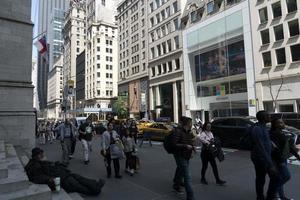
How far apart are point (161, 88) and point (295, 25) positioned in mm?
26358

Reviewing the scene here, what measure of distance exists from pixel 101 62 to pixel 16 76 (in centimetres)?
8680

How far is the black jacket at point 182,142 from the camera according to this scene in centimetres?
572

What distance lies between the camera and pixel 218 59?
124ft

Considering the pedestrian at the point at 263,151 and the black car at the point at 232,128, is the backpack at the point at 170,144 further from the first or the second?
the black car at the point at 232,128

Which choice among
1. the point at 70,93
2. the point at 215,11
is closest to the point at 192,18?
the point at 215,11

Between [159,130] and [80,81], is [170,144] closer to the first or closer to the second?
[159,130]

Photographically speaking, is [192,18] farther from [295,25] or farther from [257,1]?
[295,25]

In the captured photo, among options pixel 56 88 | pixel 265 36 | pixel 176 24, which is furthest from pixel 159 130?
pixel 56 88

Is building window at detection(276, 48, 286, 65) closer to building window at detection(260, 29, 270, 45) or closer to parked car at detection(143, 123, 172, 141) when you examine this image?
building window at detection(260, 29, 270, 45)

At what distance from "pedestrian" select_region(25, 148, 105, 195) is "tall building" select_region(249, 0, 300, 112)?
2713 cm

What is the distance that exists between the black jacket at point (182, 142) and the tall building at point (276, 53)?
2645 centimetres

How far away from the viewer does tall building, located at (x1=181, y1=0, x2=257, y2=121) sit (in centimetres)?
3422

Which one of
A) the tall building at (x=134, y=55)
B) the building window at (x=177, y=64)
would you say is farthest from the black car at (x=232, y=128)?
the tall building at (x=134, y=55)

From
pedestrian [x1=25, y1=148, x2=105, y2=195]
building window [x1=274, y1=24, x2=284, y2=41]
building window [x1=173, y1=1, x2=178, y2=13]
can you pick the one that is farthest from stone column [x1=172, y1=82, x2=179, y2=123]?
pedestrian [x1=25, y1=148, x2=105, y2=195]
